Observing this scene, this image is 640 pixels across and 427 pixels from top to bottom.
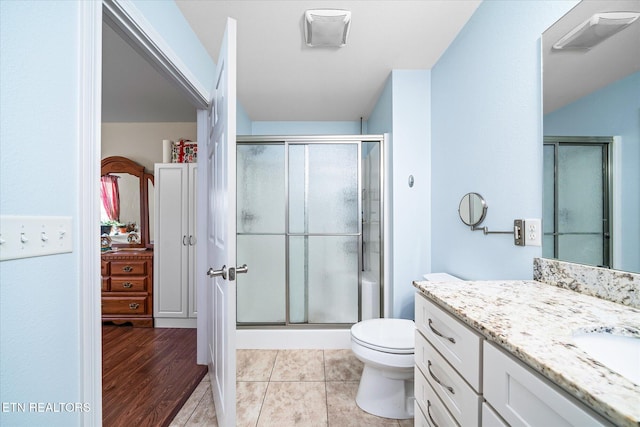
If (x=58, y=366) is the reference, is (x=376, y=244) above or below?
above

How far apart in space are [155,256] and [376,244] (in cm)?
221

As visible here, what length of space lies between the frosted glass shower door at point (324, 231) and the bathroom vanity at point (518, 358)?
1.39 meters

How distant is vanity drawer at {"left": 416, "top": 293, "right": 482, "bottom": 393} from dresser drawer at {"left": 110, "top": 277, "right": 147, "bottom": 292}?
2802 millimetres

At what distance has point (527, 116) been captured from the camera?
118 centimetres

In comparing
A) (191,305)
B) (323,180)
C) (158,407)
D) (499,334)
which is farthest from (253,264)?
(499,334)

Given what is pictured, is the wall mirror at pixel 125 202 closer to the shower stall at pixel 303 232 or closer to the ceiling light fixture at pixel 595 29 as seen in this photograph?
the shower stall at pixel 303 232

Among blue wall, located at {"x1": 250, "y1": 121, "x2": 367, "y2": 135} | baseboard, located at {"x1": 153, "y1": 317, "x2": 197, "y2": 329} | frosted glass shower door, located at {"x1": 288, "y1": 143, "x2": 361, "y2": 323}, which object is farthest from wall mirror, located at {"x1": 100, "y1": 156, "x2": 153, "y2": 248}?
frosted glass shower door, located at {"x1": 288, "y1": 143, "x2": 361, "y2": 323}

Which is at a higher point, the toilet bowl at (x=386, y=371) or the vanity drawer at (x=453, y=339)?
the vanity drawer at (x=453, y=339)

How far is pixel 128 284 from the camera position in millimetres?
2740

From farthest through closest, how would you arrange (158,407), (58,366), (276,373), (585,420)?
(276,373) < (158,407) < (58,366) < (585,420)

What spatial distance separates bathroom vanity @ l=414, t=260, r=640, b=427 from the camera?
446mm

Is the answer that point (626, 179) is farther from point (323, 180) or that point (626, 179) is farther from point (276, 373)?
Answer: point (276, 373)

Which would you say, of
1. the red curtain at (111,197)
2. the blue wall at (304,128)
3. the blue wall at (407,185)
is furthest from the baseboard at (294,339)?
the blue wall at (304,128)

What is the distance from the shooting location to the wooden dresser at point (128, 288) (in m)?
2.73
